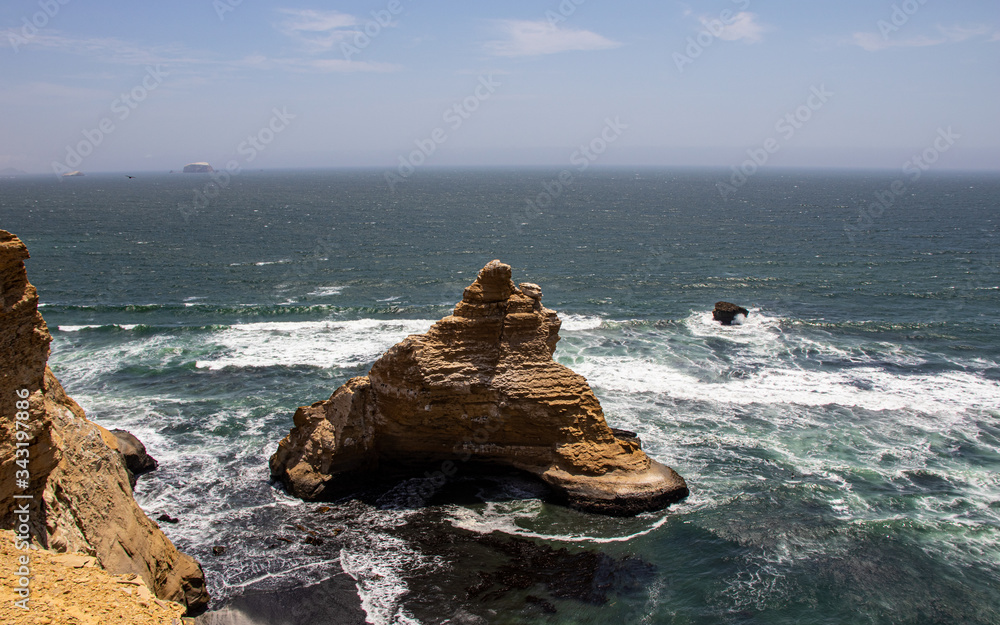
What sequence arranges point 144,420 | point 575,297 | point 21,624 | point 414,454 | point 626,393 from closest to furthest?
point 21,624
point 414,454
point 144,420
point 626,393
point 575,297

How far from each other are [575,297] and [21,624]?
49462 millimetres

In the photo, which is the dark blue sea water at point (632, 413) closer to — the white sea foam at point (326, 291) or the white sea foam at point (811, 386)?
the white sea foam at point (811, 386)

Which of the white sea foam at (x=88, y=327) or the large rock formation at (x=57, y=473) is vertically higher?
the large rock formation at (x=57, y=473)

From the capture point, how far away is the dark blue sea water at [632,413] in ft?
64.8

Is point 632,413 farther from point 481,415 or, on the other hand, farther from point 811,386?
point 811,386

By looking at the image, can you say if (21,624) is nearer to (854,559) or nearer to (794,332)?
(854,559)

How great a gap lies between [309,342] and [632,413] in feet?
74.2

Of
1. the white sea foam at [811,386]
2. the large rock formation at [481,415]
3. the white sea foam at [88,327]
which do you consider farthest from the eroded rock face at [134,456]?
the white sea foam at [88,327]

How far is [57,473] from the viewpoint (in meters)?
14.3

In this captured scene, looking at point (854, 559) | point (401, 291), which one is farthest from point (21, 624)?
point (401, 291)

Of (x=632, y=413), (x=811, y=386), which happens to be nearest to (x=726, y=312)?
(x=811, y=386)

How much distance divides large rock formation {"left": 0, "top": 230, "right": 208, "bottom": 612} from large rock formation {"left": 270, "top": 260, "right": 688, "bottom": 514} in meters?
7.09

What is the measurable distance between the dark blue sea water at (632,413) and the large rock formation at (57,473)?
9.90 feet

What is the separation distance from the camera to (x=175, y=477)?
84.0ft
